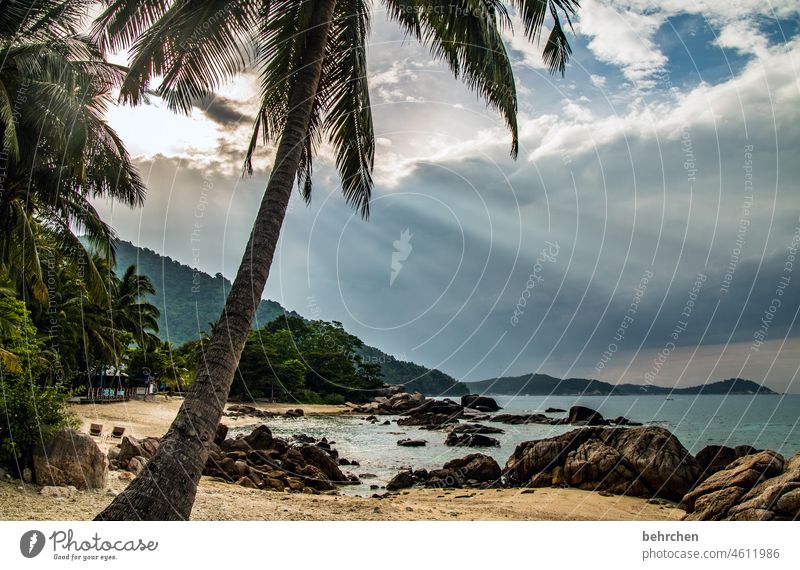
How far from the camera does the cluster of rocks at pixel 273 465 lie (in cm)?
1021

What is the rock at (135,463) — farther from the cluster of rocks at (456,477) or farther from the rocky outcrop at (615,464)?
the rocky outcrop at (615,464)

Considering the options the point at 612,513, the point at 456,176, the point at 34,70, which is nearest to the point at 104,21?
the point at 34,70

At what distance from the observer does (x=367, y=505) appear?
845 centimetres

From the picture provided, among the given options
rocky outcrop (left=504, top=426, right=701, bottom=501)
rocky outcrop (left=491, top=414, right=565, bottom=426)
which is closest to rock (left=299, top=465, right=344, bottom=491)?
rocky outcrop (left=504, top=426, right=701, bottom=501)

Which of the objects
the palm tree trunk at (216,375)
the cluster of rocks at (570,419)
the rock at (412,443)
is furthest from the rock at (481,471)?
the cluster of rocks at (570,419)

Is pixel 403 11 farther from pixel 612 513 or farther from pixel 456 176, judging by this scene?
pixel 612 513

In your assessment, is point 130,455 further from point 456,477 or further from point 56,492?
point 456,477

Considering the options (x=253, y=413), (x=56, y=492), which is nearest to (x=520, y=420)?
(x=253, y=413)

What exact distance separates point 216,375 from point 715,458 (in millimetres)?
11044

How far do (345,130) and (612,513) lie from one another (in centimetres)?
759
